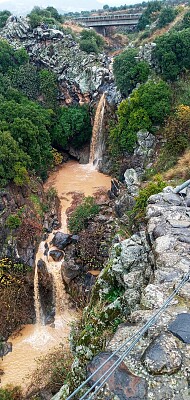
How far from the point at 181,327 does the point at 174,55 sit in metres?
20.4

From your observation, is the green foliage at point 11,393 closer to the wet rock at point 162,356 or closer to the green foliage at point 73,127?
the wet rock at point 162,356

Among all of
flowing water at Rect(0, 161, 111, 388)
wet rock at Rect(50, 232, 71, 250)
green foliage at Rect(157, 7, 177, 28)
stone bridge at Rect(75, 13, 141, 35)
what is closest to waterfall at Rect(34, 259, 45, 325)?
flowing water at Rect(0, 161, 111, 388)

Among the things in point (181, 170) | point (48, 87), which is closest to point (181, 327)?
point (181, 170)

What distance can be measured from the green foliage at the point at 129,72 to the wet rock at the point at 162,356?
2098 cm

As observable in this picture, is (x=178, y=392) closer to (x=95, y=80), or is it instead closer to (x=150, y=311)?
(x=150, y=311)

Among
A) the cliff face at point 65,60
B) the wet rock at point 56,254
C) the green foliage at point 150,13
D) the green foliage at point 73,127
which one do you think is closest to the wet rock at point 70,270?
the wet rock at point 56,254

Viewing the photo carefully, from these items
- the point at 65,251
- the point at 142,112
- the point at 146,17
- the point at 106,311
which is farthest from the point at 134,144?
the point at 146,17

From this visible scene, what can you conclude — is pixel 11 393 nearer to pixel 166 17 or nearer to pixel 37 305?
pixel 37 305

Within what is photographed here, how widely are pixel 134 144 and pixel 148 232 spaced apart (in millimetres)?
14157

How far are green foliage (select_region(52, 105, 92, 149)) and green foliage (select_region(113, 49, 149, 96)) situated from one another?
12.8ft

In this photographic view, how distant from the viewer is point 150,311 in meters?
5.38

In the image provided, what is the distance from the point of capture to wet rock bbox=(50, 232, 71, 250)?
59.6 ft

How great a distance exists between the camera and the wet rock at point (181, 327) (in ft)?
15.9

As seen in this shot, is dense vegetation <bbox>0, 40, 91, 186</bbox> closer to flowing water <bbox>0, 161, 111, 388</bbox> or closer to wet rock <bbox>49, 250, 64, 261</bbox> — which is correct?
flowing water <bbox>0, 161, 111, 388</bbox>
